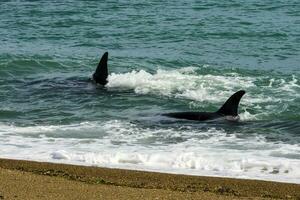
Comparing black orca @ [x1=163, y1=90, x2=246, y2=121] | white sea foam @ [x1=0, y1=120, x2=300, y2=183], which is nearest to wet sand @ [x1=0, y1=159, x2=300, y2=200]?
white sea foam @ [x1=0, y1=120, x2=300, y2=183]

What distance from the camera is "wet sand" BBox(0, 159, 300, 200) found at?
810 centimetres

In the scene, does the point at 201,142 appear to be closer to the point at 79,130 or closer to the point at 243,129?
the point at 243,129

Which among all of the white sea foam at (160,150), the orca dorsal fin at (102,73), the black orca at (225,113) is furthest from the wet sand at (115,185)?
the orca dorsal fin at (102,73)

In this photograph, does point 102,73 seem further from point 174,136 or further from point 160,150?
point 160,150

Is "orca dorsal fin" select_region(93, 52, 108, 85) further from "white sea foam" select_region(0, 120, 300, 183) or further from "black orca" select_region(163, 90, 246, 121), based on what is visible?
"white sea foam" select_region(0, 120, 300, 183)

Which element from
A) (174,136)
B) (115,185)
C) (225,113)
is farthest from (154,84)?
(115,185)

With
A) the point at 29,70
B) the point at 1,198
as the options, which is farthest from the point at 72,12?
the point at 1,198

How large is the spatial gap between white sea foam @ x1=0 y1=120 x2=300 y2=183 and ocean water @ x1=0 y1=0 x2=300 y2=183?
0.06 ft

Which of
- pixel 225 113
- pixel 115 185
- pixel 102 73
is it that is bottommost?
pixel 102 73

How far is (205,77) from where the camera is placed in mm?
19031

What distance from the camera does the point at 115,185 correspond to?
347 inches

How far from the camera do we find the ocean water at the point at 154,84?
432 inches

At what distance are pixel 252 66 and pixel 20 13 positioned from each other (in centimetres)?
1450

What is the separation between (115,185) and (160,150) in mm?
2538
